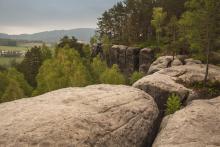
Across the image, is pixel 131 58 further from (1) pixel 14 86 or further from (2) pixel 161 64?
(1) pixel 14 86

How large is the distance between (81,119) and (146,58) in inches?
Result: 2247

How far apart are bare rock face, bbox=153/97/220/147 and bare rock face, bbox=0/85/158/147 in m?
1.51

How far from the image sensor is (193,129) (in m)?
16.0

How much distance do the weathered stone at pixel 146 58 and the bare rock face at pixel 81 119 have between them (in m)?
49.3

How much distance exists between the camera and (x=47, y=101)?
16.9 meters

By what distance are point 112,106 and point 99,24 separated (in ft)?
330

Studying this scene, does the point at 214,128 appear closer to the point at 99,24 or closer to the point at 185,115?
the point at 185,115

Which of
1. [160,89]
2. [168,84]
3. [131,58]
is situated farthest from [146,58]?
[160,89]

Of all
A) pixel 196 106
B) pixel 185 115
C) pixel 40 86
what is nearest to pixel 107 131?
pixel 185 115

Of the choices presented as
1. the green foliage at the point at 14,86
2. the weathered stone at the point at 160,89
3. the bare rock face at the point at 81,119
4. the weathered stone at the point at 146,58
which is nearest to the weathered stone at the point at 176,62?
the weathered stone at the point at 160,89

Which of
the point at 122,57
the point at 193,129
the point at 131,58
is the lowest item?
the point at 122,57

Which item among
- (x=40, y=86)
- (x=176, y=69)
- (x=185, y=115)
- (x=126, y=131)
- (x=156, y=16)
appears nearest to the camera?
(x=126, y=131)

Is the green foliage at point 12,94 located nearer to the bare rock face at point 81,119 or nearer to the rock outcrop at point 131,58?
the rock outcrop at point 131,58

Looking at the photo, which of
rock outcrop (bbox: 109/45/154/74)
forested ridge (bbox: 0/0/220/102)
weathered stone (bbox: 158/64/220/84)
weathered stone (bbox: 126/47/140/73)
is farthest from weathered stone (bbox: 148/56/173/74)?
weathered stone (bbox: 126/47/140/73)
